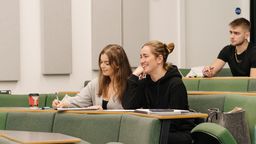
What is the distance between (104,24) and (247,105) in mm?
3726

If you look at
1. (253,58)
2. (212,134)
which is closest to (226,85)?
(253,58)

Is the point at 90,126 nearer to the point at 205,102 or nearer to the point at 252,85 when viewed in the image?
the point at 205,102

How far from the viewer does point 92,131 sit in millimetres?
3711

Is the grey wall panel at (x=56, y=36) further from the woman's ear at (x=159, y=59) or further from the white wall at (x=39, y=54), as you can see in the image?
the woman's ear at (x=159, y=59)

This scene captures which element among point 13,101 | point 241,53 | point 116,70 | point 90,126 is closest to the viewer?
point 90,126

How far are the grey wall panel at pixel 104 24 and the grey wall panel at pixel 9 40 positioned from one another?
3.43 feet

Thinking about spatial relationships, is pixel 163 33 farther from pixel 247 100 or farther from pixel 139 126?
pixel 139 126

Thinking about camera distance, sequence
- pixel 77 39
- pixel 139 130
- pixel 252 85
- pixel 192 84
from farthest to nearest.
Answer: pixel 77 39 < pixel 192 84 < pixel 252 85 < pixel 139 130

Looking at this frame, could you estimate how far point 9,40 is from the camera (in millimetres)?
6605

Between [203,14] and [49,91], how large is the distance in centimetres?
257

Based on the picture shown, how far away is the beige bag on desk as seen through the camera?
379 centimetres

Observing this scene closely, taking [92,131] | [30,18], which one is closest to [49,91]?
[30,18]

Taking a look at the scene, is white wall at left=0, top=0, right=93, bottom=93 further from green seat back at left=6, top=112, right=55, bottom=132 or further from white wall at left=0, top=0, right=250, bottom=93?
green seat back at left=6, top=112, right=55, bottom=132

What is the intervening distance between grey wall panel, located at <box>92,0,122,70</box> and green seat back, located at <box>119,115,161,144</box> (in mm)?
3704
